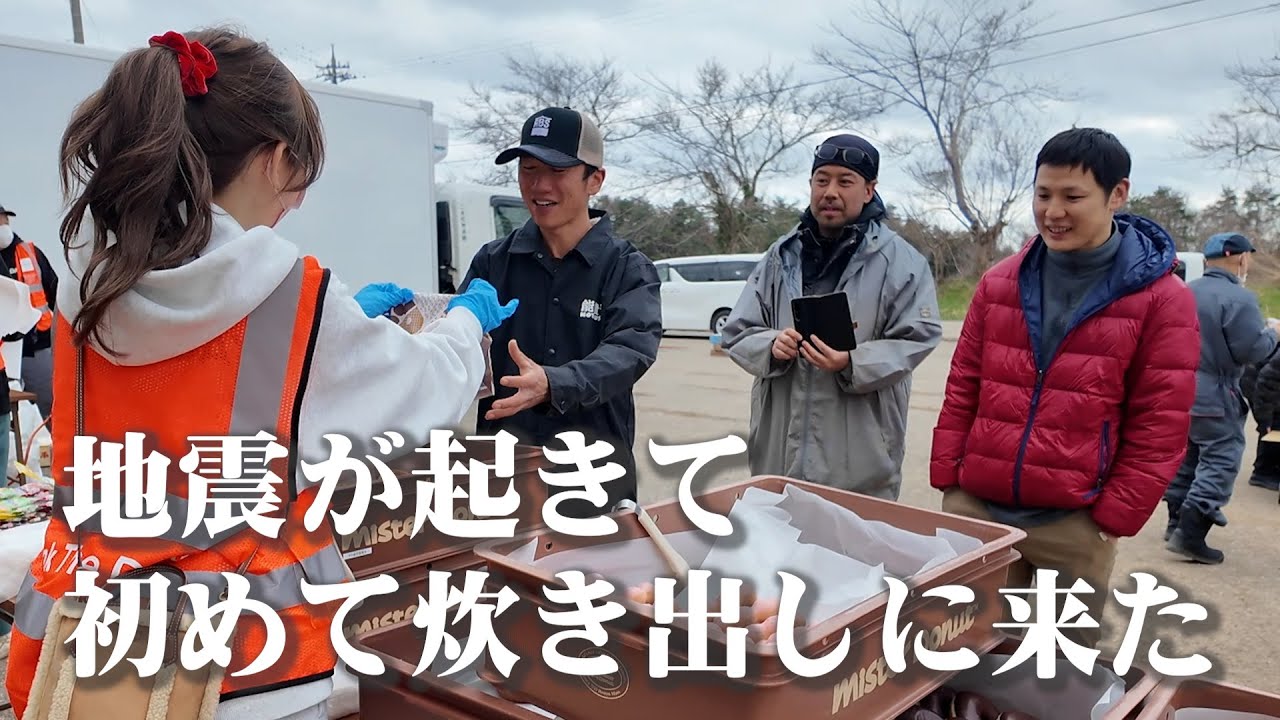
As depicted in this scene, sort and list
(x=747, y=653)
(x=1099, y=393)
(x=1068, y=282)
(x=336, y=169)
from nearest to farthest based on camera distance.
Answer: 1. (x=747, y=653)
2. (x=1099, y=393)
3. (x=1068, y=282)
4. (x=336, y=169)

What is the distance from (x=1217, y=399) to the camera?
4.79 meters

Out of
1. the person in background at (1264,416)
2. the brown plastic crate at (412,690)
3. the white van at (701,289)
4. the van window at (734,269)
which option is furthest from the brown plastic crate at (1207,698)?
the van window at (734,269)

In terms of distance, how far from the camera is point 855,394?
2.74 m

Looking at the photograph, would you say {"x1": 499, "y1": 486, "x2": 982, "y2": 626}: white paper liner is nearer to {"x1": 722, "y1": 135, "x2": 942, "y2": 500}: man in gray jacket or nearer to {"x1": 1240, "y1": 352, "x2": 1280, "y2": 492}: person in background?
{"x1": 722, "y1": 135, "x2": 942, "y2": 500}: man in gray jacket

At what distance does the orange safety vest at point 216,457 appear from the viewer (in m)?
1.11

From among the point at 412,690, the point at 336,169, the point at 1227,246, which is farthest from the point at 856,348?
the point at 336,169

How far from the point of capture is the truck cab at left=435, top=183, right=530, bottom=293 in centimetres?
1016

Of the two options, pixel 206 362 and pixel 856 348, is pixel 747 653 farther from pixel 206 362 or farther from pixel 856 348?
pixel 856 348

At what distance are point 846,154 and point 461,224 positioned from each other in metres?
7.92

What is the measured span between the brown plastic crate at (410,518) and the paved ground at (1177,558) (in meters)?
0.25

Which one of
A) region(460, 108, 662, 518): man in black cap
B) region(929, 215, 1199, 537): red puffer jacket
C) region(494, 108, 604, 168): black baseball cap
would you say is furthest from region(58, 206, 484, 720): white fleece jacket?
region(929, 215, 1199, 537): red puffer jacket

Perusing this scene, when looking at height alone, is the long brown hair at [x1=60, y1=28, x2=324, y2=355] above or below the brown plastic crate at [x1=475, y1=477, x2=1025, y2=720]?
above

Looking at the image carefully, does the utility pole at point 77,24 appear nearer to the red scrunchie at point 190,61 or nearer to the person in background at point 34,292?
the person in background at point 34,292

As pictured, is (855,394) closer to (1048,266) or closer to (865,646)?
(1048,266)
